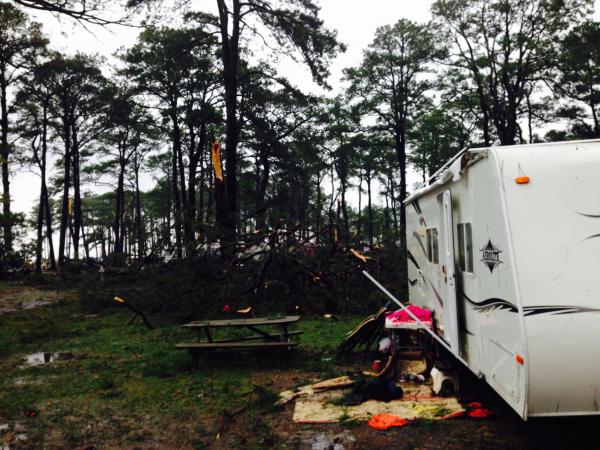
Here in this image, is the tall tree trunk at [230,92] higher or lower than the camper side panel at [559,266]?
higher

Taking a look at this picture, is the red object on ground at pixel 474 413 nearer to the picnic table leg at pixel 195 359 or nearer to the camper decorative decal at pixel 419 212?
the camper decorative decal at pixel 419 212

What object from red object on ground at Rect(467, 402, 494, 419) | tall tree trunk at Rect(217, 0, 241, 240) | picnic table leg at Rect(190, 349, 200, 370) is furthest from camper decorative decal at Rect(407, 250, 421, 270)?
tall tree trunk at Rect(217, 0, 241, 240)

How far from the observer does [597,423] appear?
439 centimetres

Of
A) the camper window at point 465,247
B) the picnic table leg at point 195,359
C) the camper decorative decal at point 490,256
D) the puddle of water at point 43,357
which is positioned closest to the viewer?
the camper decorative decal at point 490,256

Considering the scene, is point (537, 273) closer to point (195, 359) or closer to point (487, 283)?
point (487, 283)

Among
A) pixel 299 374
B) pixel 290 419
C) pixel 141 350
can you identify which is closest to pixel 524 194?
pixel 290 419

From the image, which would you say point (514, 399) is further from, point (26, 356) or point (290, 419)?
point (26, 356)

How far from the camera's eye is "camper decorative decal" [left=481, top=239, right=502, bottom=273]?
149 inches

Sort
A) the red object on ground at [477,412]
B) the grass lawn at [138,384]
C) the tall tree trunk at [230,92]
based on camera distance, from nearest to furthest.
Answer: the red object on ground at [477,412] < the grass lawn at [138,384] < the tall tree trunk at [230,92]

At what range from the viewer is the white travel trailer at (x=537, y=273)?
10.7 feet

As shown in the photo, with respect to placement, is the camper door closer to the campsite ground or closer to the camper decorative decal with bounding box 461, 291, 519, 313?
the camper decorative decal with bounding box 461, 291, 519, 313

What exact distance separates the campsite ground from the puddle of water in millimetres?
75

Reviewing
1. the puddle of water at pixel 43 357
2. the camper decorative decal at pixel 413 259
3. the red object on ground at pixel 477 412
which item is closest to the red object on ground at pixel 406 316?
the camper decorative decal at pixel 413 259

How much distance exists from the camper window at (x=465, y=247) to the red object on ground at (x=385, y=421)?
1625 mm
